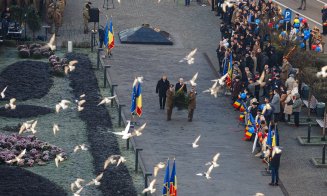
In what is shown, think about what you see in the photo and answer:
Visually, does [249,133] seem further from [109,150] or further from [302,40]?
[302,40]

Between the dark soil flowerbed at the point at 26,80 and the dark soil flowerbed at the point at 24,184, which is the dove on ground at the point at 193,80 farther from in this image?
the dark soil flowerbed at the point at 24,184

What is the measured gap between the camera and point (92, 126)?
190 feet

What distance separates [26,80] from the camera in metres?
64.0

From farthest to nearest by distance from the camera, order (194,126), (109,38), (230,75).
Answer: (109,38)
(230,75)
(194,126)

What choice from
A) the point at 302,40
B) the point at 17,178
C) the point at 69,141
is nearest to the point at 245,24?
the point at 302,40

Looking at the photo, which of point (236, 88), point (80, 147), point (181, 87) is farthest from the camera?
point (236, 88)

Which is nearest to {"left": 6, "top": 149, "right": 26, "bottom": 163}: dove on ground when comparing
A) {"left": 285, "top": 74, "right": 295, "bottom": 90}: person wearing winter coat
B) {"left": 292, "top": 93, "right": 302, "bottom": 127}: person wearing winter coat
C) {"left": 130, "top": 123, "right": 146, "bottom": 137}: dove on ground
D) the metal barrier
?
the metal barrier

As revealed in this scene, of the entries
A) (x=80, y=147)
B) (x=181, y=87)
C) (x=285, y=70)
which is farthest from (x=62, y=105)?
(x=285, y=70)

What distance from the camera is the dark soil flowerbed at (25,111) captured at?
5888 cm

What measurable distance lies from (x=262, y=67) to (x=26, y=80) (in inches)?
462

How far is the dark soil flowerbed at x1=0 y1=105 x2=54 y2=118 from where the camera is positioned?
5888 cm

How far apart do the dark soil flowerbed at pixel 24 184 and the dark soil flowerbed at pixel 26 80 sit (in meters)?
12.1

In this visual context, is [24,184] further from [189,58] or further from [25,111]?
[189,58]

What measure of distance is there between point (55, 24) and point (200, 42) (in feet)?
27.6
